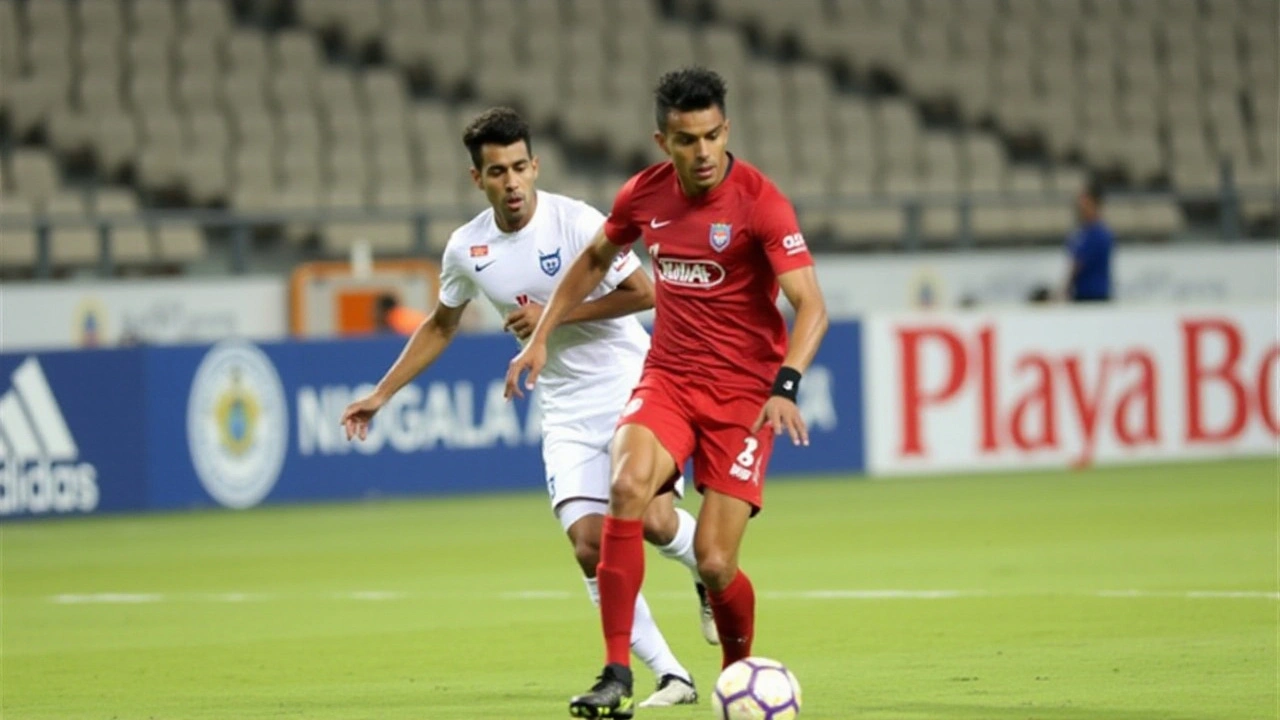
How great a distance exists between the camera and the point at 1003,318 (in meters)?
20.9

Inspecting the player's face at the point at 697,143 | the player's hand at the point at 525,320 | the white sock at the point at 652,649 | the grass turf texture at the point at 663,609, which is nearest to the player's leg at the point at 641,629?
the white sock at the point at 652,649

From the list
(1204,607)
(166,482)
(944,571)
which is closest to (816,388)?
(166,482)

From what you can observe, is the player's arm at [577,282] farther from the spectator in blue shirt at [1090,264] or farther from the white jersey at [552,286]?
the spectator in blue shirt at [1090,264]

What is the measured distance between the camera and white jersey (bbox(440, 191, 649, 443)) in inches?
363

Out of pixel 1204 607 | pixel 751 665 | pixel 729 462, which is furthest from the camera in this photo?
pixel 1204 607

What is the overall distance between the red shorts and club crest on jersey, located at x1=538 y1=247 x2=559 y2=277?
125cm

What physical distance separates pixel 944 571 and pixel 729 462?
5503 millimetres

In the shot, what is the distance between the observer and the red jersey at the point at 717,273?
7.99 m

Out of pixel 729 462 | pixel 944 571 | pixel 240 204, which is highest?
pixel 240 204

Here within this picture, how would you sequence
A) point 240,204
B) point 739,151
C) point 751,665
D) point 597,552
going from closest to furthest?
1. point 751,665
2. point 597,552
3. point 240,204
4. point 739,151

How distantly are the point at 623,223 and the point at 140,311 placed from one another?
1431cm

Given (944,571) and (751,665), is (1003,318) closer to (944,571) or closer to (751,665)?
(944,571)

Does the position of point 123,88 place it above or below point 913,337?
above

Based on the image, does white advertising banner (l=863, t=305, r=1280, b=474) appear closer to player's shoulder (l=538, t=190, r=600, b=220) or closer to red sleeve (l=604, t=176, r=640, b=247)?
player's shoulder (l=538, t=190, r=600, b=220)
